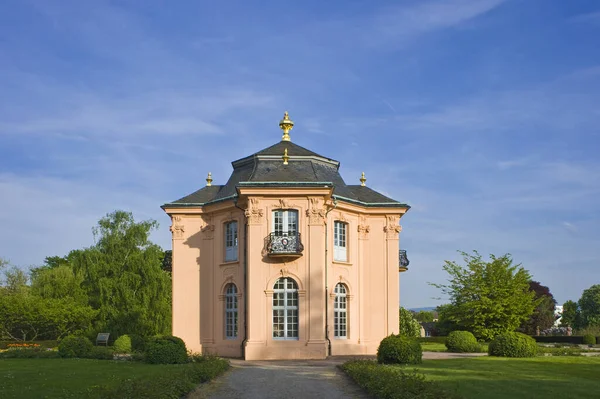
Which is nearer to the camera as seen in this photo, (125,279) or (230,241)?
(230,241)

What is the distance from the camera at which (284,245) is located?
2953 centimetres

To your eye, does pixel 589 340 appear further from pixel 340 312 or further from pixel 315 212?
pixel 315 212

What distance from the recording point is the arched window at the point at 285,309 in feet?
98.2

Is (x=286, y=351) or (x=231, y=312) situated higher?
(x=231, y=312)

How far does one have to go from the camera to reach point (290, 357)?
1147 inches

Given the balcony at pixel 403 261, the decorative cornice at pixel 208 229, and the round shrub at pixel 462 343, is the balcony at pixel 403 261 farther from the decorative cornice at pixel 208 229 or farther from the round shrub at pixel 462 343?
the decorative cornice at pixel 208 229

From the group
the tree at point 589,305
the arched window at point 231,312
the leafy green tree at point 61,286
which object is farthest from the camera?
the tree at point 589,305

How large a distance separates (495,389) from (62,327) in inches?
1528

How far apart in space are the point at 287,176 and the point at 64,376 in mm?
13864

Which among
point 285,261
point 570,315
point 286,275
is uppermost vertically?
point 285,261

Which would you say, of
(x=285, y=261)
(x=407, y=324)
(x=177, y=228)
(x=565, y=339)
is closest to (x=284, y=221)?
(x=285, y=261)

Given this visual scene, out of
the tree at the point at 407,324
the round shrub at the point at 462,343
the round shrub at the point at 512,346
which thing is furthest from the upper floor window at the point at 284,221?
the tree at the point at 407,324

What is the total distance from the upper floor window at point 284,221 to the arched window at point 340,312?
14.4ft

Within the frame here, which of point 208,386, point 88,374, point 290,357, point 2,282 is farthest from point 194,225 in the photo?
point 2,282
